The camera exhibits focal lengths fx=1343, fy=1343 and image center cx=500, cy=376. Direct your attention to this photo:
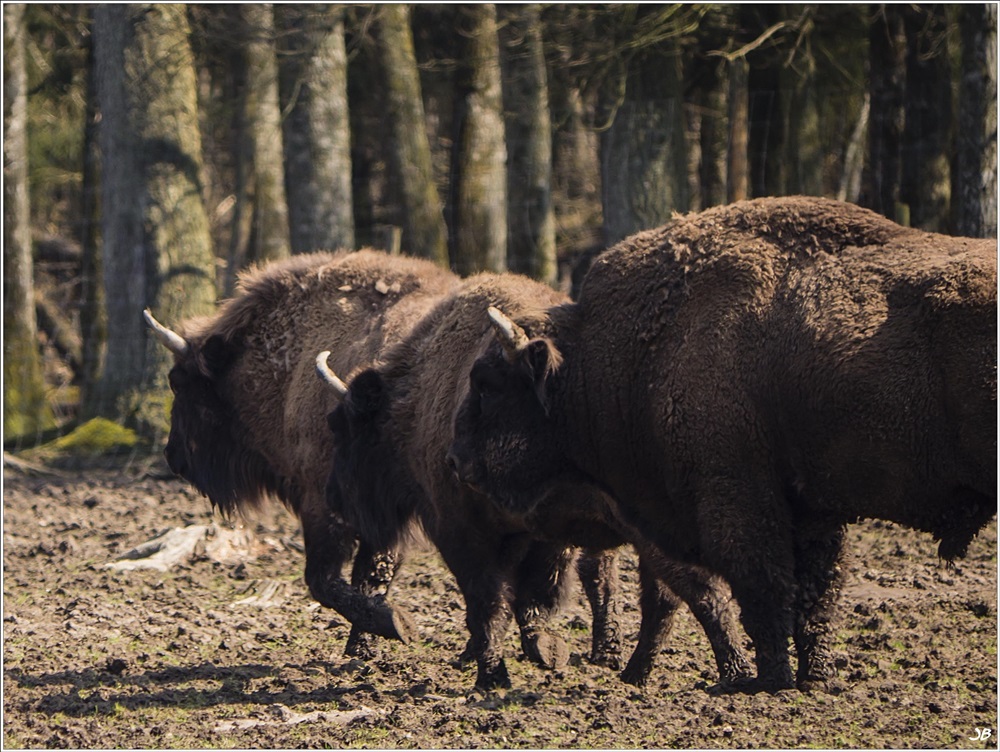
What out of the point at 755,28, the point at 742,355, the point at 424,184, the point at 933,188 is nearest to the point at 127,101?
the point at 424,184

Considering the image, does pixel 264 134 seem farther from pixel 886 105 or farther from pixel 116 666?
pixel 116 666

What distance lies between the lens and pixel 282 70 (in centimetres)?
1348

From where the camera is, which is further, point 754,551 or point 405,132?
point 405,132

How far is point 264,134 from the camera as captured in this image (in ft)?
54.5

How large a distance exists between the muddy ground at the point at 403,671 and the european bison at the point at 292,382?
0.39m

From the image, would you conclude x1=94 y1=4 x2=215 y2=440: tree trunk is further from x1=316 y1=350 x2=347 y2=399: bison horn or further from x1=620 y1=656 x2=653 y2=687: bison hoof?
x1=620 y1=656 x2=653 y2=687: bison hoof

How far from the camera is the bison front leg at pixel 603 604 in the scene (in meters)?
6.28

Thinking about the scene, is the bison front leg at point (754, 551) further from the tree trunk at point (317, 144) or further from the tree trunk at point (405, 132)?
the tree trunk at point (405, 132)

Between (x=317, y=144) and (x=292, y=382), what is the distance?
564cm

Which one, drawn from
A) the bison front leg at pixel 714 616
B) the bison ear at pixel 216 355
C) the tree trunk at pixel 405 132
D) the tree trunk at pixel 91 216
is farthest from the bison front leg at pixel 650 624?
the tree trunk at pixel 91 216

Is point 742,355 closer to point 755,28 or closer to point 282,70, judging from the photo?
point 755,28

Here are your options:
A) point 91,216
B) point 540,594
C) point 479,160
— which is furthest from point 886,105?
point 91,216

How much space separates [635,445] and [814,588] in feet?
3.09

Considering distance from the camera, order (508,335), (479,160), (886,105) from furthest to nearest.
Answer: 1. (479,160)
2. (886,105)
3. (508,335)
